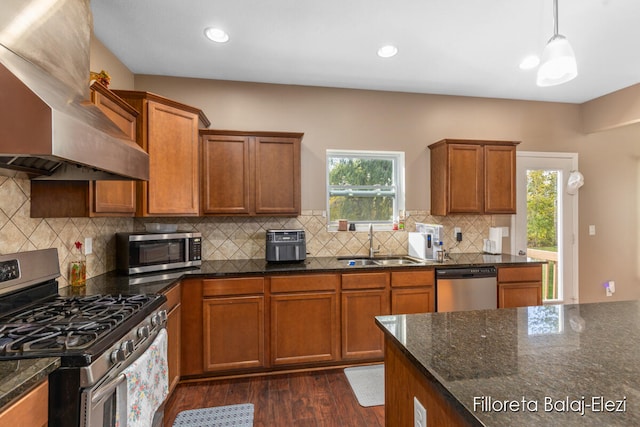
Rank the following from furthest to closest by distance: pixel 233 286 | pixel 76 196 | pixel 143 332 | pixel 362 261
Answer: pixel 362 261, pixel 233 286, pixel 76 196, pixel 143 332

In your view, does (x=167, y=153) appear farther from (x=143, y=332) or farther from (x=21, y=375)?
(x=21, y=375)

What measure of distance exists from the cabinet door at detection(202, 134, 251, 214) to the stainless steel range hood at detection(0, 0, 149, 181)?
1143 mm

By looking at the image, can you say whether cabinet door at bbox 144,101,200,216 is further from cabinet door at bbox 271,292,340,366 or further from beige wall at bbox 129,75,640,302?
cabinet door at bbox 271,292,340,366

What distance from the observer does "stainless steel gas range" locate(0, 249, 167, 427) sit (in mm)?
1101

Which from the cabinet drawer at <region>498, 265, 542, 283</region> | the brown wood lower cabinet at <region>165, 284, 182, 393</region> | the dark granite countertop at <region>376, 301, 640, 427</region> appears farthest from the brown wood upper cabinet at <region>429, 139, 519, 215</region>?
the brown wood lower cabinet at <region>165, 284, 182, 393</region>

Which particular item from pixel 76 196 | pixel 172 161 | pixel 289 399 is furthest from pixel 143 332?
pixel 172 161

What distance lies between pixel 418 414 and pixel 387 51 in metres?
2.66

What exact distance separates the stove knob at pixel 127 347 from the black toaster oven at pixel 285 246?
1.61m

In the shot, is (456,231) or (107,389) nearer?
(107,389)

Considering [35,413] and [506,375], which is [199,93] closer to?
[35,413]

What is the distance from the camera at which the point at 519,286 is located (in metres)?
3.04

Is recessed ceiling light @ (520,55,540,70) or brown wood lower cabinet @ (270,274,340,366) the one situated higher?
recessed ceiling light @ (520,55,540,70)

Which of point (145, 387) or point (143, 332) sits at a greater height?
point (143, 332)

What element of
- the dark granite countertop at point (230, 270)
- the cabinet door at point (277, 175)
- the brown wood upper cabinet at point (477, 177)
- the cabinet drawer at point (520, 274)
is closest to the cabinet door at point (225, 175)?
the cabinet door at point (277, 175)
